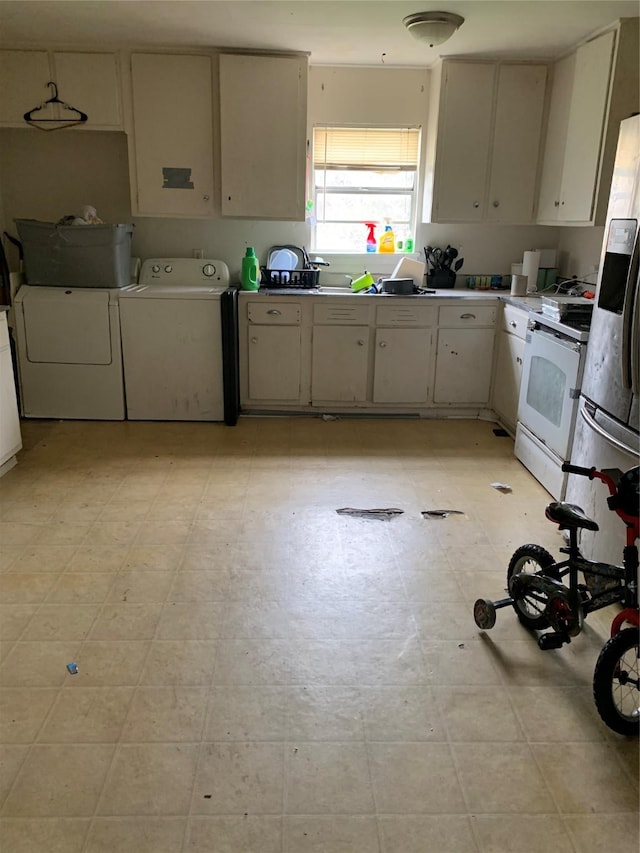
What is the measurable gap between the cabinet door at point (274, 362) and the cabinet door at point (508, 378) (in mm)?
1409

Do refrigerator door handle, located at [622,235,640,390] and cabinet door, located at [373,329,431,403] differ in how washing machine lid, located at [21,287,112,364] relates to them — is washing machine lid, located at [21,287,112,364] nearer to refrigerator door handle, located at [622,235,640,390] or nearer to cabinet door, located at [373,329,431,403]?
cabinet door, located at [373,329,431,403]

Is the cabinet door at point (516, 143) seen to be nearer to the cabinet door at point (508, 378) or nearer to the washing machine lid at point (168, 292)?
the cabinet door at point (508, 378)

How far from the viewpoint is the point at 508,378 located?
441 cm

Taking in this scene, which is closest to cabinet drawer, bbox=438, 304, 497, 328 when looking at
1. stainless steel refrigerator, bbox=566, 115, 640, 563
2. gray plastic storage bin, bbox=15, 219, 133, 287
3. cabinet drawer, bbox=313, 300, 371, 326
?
cabinet drawer, bbox=313, 300, 371, 326

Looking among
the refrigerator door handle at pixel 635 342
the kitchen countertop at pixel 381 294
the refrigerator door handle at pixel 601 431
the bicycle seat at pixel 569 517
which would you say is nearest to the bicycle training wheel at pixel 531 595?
the bicycle seat at pixel 569 517

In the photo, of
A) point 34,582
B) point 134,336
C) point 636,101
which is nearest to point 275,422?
point 134,336

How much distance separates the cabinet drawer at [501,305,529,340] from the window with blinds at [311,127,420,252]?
109 centimetres

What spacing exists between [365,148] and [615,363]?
301 cm

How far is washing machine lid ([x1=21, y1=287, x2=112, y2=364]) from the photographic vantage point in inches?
171

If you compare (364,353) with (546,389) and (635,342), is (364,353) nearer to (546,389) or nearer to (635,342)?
(546,389)

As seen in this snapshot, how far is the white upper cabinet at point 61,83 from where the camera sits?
4.22 meters

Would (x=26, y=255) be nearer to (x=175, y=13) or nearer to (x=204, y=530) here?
(x=175, y=13)

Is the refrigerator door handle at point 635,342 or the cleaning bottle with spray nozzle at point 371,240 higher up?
the cleaning bottle with spray nozzle at point 371,240

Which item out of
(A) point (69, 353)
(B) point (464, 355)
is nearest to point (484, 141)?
(B) point (464, 355)
